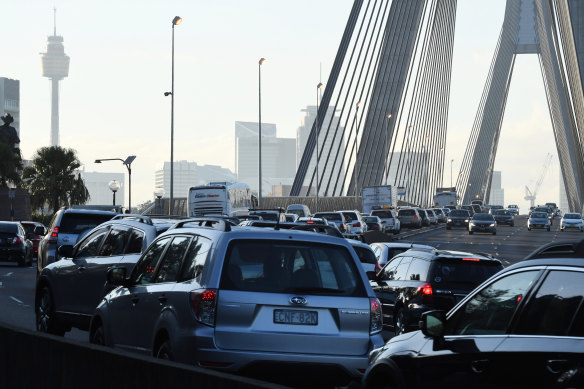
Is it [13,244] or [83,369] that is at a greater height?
[83,369]

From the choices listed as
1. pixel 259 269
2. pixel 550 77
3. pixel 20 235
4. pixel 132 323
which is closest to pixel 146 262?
pixel 132 323

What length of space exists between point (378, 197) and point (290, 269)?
2840 inches

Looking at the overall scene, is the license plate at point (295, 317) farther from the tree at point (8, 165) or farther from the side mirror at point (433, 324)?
the tree at point (8, 165)

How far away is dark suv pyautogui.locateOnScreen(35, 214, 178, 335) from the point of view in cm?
1262

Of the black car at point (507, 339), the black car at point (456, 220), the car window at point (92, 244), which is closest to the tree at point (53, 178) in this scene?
the black car at point (456, 220)

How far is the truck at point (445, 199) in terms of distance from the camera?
396 ft

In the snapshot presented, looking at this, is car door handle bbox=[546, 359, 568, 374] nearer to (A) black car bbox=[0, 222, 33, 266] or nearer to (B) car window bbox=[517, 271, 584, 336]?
(B) car window bbox=[517, 271, 584, 336]

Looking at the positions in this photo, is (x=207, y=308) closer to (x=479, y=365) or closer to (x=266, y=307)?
(x=266, y=307)

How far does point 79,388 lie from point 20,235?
3025 centimetres

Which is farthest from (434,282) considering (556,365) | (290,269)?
(556,365)

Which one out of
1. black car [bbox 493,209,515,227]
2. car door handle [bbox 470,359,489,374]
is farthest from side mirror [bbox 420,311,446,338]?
black car [bbox 493,209,515,227]

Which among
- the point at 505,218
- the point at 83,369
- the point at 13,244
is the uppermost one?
the point at 83,369

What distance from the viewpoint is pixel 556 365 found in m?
5.29

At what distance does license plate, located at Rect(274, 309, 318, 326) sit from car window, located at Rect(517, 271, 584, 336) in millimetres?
2801
